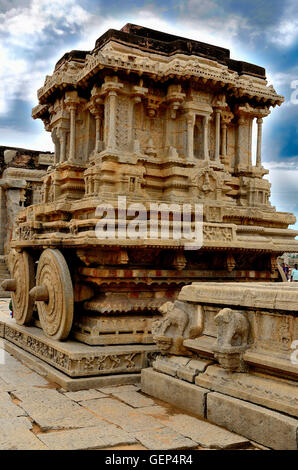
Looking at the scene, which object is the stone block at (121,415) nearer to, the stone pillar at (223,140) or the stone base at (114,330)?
the stone base at (114,330)

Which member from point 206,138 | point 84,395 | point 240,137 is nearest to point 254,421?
point 84,395

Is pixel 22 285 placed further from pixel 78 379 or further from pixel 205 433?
pixel 205 433

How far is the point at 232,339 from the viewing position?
456cm

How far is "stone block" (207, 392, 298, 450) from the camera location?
151 inches

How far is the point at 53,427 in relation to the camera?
451 cm

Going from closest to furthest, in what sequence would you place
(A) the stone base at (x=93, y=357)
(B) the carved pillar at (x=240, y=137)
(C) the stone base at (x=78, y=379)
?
(C) the stone base at (x=78, y=379), (A) the stone base at (x=93, y=357), (B) the carved pillar at (x=240, y=137)

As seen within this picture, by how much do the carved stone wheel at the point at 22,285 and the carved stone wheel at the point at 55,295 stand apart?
0.76 meters

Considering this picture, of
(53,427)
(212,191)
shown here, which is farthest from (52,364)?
(212,191)

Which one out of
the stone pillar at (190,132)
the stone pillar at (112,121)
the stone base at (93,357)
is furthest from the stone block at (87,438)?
the stone pillar at (190,132)

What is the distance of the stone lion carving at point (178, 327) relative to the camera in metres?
5.41

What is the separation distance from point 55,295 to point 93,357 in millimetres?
1275

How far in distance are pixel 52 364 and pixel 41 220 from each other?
3.22 metres

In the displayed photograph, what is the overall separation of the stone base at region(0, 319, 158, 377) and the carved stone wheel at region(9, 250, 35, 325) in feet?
4.48

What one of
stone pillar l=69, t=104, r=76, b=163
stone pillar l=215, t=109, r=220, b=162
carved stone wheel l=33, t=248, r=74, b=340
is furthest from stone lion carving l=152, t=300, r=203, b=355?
stone pillar l=69, t=104, r=76, b=163
